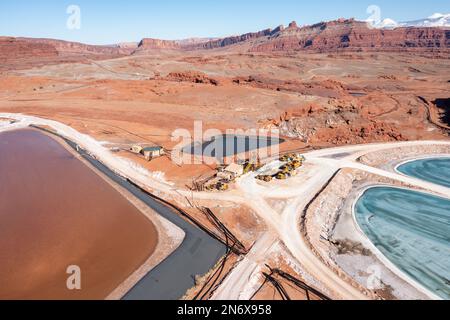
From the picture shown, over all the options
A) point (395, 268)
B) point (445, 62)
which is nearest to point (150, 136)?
point (395, 268)

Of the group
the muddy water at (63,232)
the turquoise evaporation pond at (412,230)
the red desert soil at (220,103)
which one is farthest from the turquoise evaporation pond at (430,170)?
the muddy water at (63,232)

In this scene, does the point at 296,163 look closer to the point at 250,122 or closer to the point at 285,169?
the point at 285,169

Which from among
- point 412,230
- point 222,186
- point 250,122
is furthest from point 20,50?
point 412,230

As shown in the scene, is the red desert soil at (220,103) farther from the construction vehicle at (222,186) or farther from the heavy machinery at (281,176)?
the heavy machinery at (281,176)

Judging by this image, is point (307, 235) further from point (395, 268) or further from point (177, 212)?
point (177, 212)
